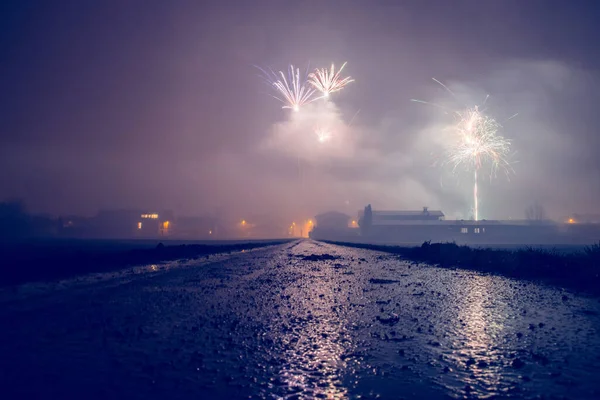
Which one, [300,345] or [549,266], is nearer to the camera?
[300,345]

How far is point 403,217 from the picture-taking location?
502 feet

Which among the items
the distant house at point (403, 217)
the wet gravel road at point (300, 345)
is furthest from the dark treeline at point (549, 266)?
the distant house at point (403, 217)

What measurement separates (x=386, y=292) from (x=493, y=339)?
23.2ft

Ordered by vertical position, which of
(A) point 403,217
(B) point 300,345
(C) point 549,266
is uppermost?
(A) point 403,217

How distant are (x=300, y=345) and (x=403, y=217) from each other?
152539mm

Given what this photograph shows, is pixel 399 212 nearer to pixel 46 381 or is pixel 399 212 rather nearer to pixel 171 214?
pixel 171 214

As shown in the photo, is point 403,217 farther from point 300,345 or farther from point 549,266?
point 300,345

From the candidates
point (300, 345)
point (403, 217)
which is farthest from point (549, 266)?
point (403, 217)

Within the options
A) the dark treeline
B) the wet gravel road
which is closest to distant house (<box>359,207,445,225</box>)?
the dark treeline

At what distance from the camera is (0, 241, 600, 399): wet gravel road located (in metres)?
5.33

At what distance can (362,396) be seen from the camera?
496cm

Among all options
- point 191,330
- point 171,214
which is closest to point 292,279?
point 191,330

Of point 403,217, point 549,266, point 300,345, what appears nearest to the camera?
point 300,345

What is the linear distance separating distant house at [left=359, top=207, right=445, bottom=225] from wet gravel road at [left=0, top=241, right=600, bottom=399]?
138714 mm
